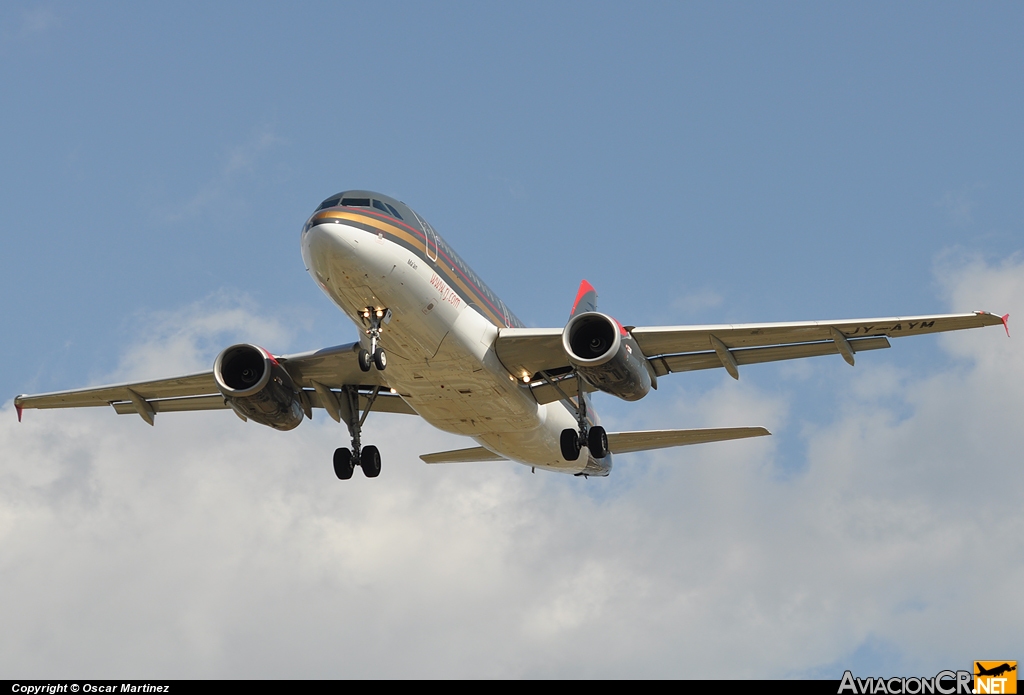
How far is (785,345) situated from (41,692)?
17.4m

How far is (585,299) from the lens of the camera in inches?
1298

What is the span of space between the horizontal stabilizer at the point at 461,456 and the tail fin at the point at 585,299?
479 cm

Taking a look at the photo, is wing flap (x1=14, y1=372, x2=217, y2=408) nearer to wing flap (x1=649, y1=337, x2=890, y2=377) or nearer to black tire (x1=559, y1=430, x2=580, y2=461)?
black tire (x1=559, y1=430, x2=580, y2=461)

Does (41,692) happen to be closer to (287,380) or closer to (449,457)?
(287,380)

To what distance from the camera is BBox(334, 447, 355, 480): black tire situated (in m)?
28.8

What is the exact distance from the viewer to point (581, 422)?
91.0 feet

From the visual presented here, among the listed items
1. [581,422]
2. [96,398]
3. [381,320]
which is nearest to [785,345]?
[581,422]

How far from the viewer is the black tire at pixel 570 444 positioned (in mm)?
27500

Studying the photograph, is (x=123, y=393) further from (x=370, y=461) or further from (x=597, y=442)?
(x=597, y=442)
